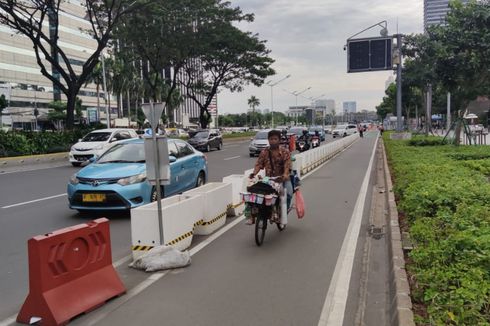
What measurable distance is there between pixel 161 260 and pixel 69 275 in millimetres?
1503

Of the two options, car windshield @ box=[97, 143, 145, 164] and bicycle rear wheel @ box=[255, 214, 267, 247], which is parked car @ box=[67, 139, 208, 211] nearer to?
car windshield @ box=[97, 143, 145, 164]

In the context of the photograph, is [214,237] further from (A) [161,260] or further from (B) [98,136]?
(B) [98,136]

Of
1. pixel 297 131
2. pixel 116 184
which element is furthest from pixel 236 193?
pixel 297 131

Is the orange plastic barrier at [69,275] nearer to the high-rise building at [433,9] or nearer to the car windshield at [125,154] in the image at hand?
the car windshield at [125,154]

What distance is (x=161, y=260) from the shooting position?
19.5ft

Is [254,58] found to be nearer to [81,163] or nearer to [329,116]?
[81,163]

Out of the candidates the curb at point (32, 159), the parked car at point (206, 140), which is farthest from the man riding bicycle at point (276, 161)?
the parked car at point (206, 140)

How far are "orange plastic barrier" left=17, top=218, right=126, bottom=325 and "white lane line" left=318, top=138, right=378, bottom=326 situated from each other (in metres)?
2.23

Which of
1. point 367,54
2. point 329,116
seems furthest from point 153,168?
point 329,116

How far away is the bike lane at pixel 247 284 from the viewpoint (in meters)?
4.50

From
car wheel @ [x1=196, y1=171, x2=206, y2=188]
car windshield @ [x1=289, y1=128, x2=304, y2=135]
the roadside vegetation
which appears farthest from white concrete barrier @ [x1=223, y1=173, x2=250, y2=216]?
car windshield @ [x1=289, y1=128, x2=304, y2=135]

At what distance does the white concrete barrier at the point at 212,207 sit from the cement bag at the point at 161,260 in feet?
4.85

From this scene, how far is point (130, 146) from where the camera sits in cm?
1055

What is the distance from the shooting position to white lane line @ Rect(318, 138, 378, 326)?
14.6 feet
